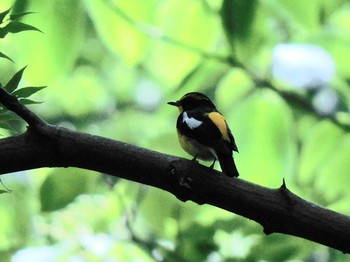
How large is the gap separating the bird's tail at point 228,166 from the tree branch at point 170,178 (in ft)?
0.17

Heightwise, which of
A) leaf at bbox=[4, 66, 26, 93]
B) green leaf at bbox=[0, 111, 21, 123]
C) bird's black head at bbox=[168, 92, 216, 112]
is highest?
bird's black head at bbox=[168, 92, 216, 112]

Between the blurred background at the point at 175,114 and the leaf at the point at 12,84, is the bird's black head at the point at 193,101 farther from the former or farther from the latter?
the leaf at the point at 12,84

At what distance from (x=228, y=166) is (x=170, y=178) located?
0.10 meters

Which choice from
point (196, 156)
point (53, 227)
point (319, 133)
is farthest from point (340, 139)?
point (53, 227)

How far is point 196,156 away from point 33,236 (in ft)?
1.46

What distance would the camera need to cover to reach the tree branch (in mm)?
513

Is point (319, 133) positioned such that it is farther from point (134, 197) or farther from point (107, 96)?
point (107, 96)

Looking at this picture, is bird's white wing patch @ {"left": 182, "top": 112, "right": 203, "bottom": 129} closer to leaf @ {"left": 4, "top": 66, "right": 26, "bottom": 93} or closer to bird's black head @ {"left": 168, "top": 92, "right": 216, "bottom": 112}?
bird's black head @ {"left": 168, "top": 92, "right": 216, "bottom": 112}

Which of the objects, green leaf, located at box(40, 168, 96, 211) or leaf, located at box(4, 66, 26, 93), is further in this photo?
green leaf, located at box(40, 168, 96, 211)

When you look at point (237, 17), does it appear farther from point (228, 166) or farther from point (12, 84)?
point (12, 84)

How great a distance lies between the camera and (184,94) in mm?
878

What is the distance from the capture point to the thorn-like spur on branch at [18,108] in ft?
1.59

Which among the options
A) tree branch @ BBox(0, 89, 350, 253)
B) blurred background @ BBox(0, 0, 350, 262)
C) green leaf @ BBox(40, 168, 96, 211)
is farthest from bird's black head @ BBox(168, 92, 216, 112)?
tree branch @ BBox(0, 89, 350, 253)

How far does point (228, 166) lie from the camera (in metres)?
0.61
